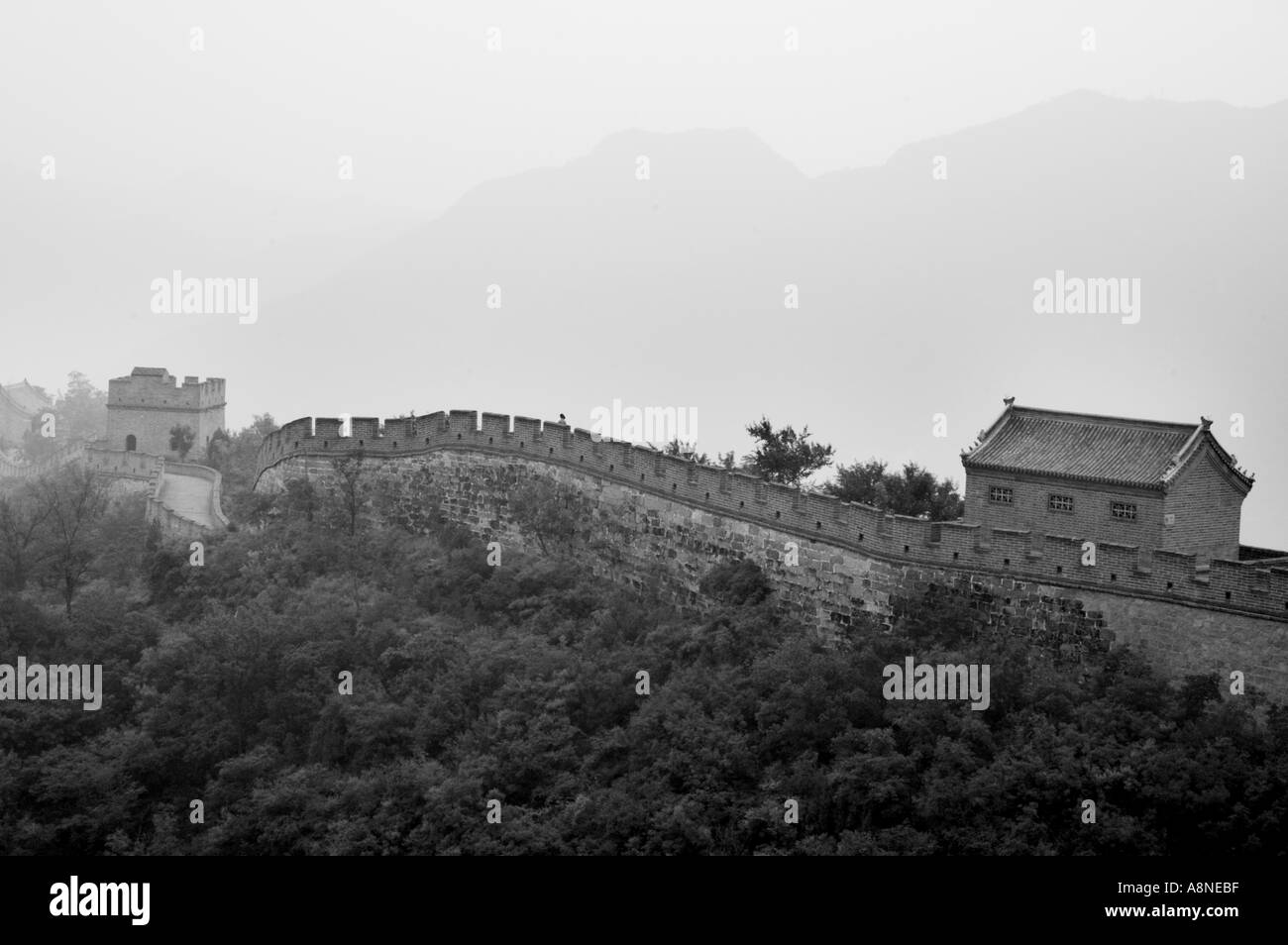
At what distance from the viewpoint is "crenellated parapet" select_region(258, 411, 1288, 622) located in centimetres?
2356

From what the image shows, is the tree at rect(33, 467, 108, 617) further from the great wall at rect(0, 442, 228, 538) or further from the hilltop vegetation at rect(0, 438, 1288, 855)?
the great wall at rect(0, 442, 228, 538)

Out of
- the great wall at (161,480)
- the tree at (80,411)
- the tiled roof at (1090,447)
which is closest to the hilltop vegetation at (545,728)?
the tiled roof at (1090,447)

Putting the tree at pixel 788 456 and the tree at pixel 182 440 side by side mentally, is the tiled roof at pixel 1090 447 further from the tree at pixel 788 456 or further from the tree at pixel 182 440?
the tree at pixel 182 440

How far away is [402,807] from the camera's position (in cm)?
2545

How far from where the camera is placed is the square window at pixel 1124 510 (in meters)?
25.7

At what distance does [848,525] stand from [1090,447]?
387 cm

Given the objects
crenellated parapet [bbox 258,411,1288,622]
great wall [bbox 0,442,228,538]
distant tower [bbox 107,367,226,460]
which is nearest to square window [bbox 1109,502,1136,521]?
crenellated parapet [bbox 258,411,1288,622]

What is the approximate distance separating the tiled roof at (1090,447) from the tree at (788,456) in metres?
7.29

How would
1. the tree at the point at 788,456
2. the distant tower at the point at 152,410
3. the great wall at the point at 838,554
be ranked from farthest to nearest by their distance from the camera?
1. the distant tower at the point at 152,410
2. the tree at the point at 788,456
3. the great wall at the point at 838,554

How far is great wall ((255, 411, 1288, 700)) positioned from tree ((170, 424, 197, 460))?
14042 mm

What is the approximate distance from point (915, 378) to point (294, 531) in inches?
2766

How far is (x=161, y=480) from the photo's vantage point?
145 ft

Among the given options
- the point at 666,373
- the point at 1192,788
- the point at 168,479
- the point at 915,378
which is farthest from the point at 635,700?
the point at 666,373
